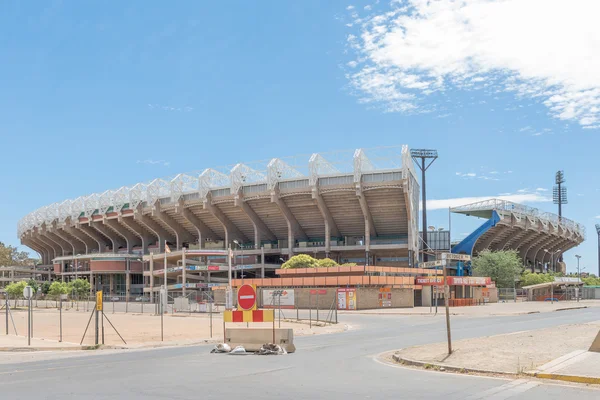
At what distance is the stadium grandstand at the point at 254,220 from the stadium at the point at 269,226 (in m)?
0.18

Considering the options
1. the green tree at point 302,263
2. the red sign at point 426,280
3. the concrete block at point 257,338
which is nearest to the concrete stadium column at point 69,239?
the green tree at point 302,263

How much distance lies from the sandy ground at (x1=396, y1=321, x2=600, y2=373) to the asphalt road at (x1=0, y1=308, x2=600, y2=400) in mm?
1290

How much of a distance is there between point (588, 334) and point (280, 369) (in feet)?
46.2

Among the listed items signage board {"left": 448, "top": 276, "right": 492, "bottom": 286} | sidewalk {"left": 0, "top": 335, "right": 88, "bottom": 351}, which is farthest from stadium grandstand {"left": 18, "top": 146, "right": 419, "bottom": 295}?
sidewalk {"left": 0, "top": 335, "right": 88, "bottom": 351}

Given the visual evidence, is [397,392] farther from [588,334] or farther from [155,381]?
[588,334]

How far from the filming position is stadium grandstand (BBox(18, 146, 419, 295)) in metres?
88.9

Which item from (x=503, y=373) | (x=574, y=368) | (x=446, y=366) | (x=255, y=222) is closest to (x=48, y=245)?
(x=255, y=222)

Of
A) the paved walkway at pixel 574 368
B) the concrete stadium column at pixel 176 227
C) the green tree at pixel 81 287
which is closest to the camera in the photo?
the paved walkway at pixel 574 368

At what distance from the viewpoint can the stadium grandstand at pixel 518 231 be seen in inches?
4318

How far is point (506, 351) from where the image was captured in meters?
18.4

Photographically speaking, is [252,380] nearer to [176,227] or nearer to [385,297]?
[385,297]

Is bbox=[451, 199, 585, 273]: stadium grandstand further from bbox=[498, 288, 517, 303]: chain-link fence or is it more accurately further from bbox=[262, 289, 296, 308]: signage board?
bbox=[262, 289, 296, 308]: signage board

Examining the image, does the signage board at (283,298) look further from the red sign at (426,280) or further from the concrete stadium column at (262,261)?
the concrete stadium column at (262,261)

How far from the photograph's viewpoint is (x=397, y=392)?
1243 cm
